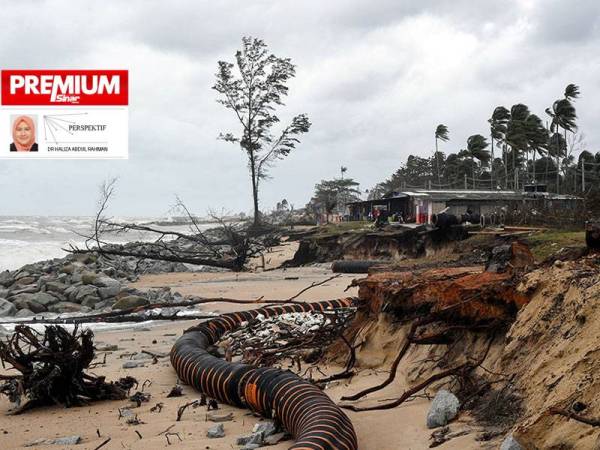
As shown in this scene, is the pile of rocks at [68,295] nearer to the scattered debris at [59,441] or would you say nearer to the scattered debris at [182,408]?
the scattered debris at [182,408]

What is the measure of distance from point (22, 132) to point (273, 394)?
17.7 m

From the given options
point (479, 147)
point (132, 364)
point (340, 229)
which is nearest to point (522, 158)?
point (479, 147)

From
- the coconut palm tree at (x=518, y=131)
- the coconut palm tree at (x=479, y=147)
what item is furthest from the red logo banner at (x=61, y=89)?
the coconut palm tree at (x=479, y=147)

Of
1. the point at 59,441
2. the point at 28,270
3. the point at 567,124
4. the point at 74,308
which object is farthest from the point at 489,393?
the point at 567,124

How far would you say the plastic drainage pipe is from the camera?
379 centimetres

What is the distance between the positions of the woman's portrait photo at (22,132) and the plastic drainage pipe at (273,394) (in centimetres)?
1409

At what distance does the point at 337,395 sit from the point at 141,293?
1050cm

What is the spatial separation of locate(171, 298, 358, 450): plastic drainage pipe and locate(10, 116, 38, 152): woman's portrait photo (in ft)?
46.2

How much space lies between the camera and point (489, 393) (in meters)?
3.88

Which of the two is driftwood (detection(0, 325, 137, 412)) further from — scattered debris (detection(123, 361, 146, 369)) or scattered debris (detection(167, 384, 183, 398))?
scattered debris (detection(123, 361, 146, 369))

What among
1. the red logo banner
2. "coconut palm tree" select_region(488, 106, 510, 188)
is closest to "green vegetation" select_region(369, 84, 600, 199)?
"coconut palm tree" select_region(488, 106, 510, 188)

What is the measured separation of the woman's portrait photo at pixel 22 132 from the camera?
19.6m

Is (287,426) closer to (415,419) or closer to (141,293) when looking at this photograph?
(415,419)

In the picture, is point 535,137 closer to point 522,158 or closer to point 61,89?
point 522,158
